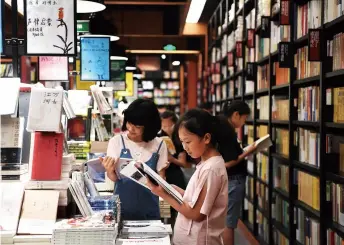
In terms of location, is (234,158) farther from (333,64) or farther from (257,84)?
(257,84)

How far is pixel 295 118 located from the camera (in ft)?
15.4

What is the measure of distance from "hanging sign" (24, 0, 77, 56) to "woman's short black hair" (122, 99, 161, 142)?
24.6 inches

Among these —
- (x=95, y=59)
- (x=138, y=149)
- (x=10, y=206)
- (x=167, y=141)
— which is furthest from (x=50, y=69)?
(x=10, y=206)

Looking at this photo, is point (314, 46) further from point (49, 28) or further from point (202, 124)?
point (49, 28)

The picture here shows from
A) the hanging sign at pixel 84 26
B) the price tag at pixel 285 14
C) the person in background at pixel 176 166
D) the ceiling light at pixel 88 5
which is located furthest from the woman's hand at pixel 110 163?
the hanging sign at pixel 84 26

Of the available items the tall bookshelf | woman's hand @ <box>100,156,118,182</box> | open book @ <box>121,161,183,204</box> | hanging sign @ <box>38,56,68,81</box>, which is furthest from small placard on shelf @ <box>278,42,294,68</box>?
hanging sign @ <box>38,56,68,81</box>

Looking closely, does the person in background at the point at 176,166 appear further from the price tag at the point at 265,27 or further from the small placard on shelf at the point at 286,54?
the price tag at the point at 265,27

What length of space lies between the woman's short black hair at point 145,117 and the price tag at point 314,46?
1.24 m

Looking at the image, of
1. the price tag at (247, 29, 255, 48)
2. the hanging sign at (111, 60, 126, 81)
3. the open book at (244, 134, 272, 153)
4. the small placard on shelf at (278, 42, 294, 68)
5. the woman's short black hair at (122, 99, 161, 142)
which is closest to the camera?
the woman's short black hair at (122, 99, 161, 142)

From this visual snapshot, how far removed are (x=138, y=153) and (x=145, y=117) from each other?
24cm

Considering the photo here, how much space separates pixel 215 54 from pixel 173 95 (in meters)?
7.88

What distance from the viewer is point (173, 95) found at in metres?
18.4

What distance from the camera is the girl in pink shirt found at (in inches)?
97.4

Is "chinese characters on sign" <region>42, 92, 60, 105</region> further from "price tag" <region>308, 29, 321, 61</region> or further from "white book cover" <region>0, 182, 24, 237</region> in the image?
"price tag" <region>308, 29, 321, 61</region>
